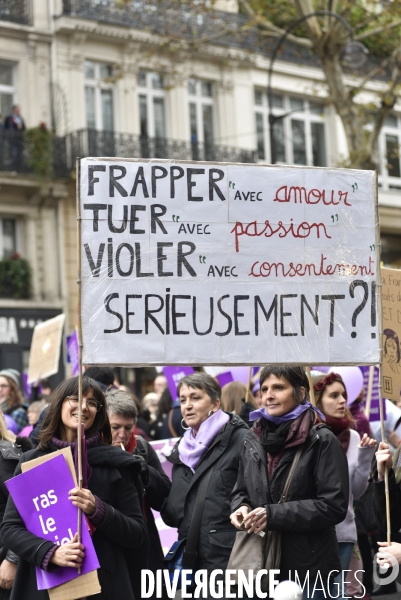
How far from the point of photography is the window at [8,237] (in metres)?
27.0

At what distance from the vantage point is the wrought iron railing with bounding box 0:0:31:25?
2745 centimetres

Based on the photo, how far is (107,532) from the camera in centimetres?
509

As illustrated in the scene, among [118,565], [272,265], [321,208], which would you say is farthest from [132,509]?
[321,208]

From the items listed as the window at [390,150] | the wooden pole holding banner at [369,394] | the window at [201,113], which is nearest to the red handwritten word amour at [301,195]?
the wooden pole holding banner at [369,394]

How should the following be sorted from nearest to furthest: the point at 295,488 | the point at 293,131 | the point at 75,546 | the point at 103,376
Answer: the point at 75,546, the point at 295,488, the point at 103,376, the point at 293,131

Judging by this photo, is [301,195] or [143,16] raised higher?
[143,16]

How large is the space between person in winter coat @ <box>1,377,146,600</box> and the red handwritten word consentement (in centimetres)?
96

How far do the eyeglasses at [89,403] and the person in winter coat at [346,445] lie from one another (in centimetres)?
186

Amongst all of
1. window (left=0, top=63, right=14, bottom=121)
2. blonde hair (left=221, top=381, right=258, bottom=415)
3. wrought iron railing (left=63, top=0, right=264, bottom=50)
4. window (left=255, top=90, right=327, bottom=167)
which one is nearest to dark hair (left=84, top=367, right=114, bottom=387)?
blonde hair (left=221, top=381, right=258, bottom=415)

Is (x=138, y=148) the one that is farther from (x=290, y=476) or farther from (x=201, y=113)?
(x=290, y=476)

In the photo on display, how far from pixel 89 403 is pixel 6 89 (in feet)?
75.8

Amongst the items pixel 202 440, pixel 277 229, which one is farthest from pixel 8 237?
pixel 277 229

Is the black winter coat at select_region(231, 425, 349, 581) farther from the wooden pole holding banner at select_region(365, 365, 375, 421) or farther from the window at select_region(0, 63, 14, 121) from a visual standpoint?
the window at select_region(0, 63, 14, 121)

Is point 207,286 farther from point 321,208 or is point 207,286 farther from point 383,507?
point 383,507
